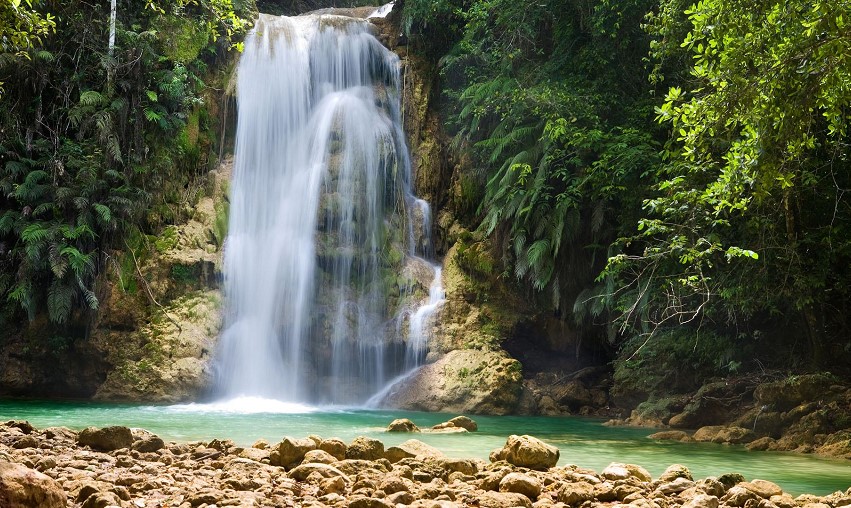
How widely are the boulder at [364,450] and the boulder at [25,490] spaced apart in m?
2.65

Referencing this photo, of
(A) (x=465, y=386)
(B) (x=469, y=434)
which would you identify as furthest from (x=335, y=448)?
(A) (x=465, y=386)

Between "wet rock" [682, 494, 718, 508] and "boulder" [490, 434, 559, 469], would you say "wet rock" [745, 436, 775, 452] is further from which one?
"wet rock" [682, 494, 718, 508]

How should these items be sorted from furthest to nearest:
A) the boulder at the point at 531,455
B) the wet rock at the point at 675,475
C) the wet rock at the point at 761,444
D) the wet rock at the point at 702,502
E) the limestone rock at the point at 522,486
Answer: the wet rock at the point at 761,444
the boulder at the point at 531,455
the wet rock at the point at 675,475
the limestone rock at the point at 522,486
the wet rock at the point at 702,502

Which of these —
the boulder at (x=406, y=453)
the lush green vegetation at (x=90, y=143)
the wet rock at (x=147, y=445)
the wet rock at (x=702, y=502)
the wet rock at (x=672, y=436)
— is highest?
the lush green vegetation at (x=90, y=143)

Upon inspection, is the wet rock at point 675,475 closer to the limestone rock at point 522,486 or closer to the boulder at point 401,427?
the limestone rock at point 522,486

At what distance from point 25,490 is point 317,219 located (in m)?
14.8

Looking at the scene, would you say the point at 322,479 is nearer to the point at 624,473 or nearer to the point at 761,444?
the point at 624,473

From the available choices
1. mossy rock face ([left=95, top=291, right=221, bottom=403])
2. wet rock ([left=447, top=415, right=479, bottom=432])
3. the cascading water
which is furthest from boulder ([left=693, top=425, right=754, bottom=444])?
mossy rock face ([left=95, top=291, right=221, bottom=403])

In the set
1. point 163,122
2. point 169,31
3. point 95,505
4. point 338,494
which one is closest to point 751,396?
point 338,494

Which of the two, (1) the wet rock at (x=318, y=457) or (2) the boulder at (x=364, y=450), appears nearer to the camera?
(1) the wet rock at (x=318, y=457)

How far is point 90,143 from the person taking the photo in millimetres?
17375

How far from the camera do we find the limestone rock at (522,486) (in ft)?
16.7

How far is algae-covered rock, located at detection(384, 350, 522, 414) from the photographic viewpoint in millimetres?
14977

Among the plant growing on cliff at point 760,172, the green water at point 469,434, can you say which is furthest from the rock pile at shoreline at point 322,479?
the plant growing on cliff at point 760,172
